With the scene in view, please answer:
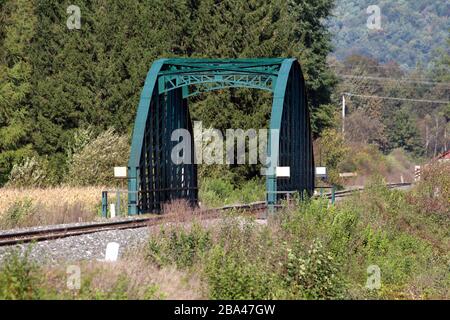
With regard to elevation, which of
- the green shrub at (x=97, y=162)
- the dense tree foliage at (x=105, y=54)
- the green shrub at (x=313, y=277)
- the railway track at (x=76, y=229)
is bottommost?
the green shrub at (x=313, y=277)

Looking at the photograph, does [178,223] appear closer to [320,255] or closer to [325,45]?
[320,255]

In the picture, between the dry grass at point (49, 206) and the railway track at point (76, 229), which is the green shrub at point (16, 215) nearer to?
the dry grass at point (49, 206)

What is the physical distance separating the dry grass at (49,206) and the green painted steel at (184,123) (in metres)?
1.94

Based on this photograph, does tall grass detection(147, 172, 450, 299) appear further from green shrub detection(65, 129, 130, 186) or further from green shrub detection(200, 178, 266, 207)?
green shrub detection(65, 129, 130, 186)

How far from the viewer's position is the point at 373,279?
19422mm

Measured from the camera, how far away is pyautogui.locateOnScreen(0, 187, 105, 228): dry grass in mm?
27656

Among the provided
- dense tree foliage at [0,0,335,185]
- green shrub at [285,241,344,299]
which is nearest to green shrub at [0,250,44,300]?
green shrub at [285,241,344,299]

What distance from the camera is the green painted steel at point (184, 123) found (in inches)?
1224

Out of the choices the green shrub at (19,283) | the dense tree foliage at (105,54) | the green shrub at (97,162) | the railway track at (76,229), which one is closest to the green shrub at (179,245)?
the railway track at (76,229)

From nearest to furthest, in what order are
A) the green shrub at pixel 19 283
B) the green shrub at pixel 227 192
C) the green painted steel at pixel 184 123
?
the green shrub at pixel 19 283 < the green painted steel at pixel 184 123 < the green shrub at pixel 227 192

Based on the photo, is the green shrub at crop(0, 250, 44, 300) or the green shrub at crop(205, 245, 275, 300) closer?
the green shrub at crop(0, 250, 44, 300)

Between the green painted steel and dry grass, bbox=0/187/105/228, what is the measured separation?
6.36 ft

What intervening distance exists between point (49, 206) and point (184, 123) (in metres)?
7.71

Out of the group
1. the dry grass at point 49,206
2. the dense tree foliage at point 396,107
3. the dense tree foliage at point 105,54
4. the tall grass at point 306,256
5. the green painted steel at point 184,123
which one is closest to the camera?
the tall grass at point 306,256
